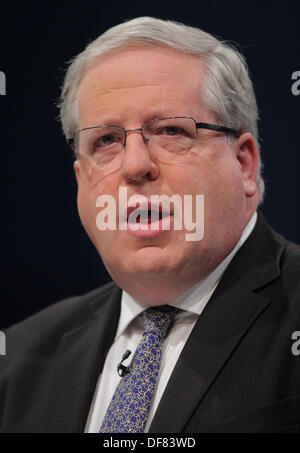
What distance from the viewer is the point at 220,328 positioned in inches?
63.0

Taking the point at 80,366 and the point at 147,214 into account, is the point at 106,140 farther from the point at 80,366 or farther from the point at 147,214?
the point at 80,366

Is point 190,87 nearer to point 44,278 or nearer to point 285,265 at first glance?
point 285,265

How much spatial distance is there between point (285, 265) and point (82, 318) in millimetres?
769

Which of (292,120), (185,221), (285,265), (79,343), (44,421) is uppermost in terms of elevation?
(292,120)

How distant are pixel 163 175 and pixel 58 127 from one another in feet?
3.23

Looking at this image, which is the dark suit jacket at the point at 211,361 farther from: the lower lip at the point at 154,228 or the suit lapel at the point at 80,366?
the lower lip at the point at 154,228

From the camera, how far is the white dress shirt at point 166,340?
166 centimetres

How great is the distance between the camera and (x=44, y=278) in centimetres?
256

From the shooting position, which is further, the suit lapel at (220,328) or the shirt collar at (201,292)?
the shirt collar at (201,292)

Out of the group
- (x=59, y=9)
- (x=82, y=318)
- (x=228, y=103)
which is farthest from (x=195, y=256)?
(x=59, y=9)

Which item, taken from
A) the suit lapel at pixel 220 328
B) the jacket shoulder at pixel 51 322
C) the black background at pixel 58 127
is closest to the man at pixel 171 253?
the suit lapel at pixel 220 328

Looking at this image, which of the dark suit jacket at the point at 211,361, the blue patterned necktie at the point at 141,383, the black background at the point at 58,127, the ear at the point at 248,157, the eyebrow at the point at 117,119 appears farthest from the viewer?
the black background at the point at 58,127

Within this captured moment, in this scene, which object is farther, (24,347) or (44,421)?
(24,347)

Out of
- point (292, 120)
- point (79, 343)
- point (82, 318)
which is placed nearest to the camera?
point (79, 343)
